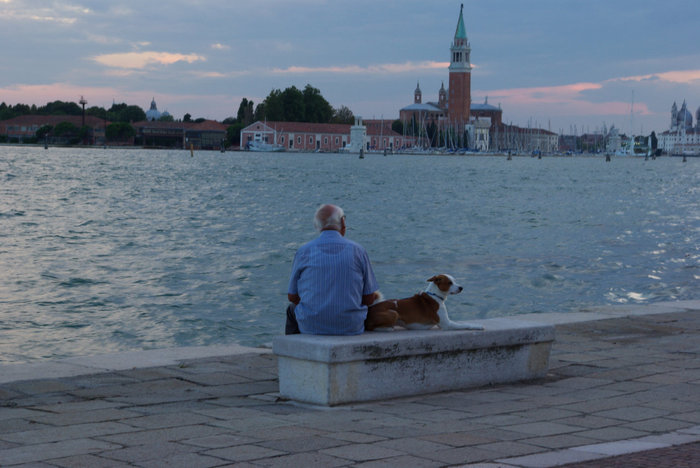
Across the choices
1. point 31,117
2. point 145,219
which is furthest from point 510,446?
point 31,117

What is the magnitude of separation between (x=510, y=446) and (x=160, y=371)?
8.78 ft

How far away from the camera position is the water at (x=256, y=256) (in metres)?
13.1

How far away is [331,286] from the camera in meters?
5.29

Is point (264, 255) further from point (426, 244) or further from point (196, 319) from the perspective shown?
point (196, 319)

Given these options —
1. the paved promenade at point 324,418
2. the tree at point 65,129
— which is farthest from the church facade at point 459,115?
the paved promenade at point 324,418

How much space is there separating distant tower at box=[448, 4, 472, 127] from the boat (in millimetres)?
38694

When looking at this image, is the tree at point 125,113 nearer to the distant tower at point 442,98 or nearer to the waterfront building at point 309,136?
the waterfront building at point 309,136

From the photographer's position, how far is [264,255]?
71.1ft

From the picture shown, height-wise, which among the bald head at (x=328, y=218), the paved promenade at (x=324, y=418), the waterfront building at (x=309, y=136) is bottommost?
the paved promenade at (x=324, y=418)

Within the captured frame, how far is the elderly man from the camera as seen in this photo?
525cm

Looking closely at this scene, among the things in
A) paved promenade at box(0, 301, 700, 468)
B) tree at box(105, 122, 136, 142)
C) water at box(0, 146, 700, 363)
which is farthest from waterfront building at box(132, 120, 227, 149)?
paved promenade at box(0, 301, 700, 468)

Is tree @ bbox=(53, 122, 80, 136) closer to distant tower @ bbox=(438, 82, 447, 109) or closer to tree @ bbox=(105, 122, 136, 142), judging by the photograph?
tree @ bbox=(105, 122, 136, 142)

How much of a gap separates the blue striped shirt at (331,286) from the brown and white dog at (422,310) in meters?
0.16

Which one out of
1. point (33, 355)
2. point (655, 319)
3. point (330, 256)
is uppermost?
point (330, 256)
